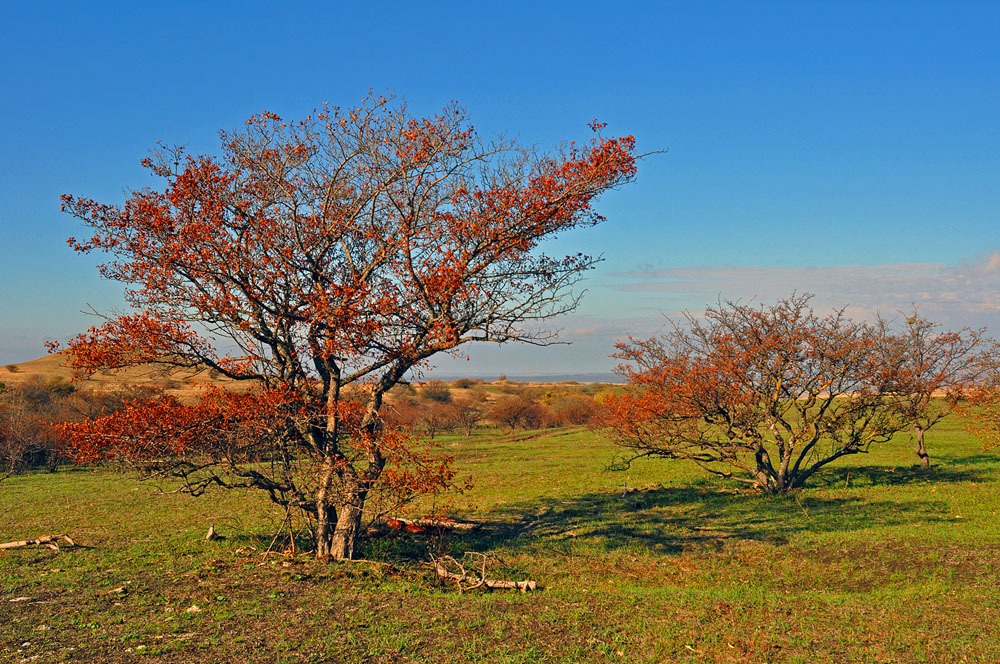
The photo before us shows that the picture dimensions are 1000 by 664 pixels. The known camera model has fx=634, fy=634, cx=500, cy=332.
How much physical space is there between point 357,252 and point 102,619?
780 centimetres

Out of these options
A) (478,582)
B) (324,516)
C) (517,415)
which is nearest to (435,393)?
(517,415)

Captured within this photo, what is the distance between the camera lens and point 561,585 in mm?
12133

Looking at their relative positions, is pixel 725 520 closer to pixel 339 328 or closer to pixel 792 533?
pixel 792 533

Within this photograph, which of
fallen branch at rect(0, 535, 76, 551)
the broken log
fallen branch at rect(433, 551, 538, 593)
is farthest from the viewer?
the broken log

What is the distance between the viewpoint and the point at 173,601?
10.5m

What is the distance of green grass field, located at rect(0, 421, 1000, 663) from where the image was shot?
27.8ft

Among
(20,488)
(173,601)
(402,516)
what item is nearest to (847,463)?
(402,516)

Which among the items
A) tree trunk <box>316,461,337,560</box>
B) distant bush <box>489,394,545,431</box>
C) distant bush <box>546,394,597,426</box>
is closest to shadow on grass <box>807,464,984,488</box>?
tree trunk <box>316,461,337,560</box>

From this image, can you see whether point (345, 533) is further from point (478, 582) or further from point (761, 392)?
point (761, 392)

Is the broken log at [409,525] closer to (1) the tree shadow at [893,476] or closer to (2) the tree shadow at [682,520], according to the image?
(2) the tree shadow at [682,520]

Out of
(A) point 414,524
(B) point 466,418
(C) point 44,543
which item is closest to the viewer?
(C) point 44,543

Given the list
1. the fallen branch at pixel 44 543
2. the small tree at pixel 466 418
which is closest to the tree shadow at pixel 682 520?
the fallen branch at pixel 44 543

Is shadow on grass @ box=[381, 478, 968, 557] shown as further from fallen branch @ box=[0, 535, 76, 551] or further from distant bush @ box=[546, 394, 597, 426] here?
distant bush @ box=[546, 394, 597, 426]

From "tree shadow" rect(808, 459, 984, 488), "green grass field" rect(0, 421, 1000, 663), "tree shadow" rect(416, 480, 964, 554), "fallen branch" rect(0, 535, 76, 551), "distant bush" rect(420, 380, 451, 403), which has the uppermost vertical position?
"distant bush" rect(420, 380, 451, 403)
